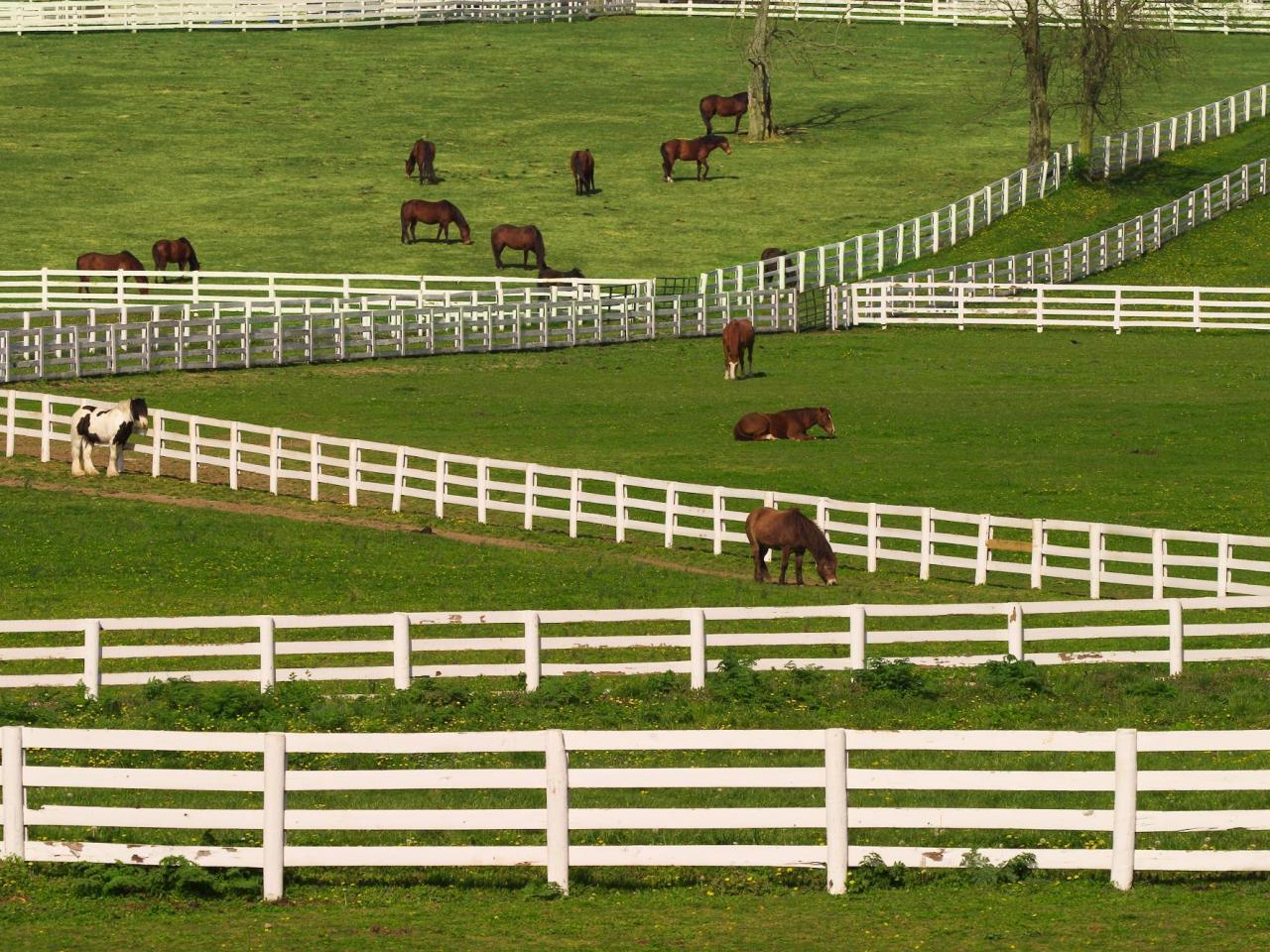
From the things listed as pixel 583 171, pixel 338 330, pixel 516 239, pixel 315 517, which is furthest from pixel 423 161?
pixel 315 517

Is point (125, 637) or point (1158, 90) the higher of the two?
point (1158, 90)

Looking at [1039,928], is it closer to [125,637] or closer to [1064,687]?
[1064,687]

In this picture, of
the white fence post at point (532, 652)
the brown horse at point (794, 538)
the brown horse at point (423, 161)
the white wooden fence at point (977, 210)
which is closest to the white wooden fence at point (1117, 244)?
the white wooden fence at point (977, 210)

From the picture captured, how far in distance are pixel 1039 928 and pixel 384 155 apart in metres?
65.3

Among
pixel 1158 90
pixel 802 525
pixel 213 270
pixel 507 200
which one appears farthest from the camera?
pixel 1158 90

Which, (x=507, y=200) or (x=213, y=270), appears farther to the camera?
(x=507, y=200)

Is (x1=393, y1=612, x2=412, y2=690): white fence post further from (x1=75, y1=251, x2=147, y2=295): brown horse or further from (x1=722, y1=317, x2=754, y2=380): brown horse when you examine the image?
(x1=75, y1=251, x2=147, y2=295): brown horse

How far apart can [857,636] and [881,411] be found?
21.4 m

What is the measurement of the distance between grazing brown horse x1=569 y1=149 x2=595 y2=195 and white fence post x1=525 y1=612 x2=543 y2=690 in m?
50.3

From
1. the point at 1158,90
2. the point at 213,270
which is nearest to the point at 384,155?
the point at 213,270

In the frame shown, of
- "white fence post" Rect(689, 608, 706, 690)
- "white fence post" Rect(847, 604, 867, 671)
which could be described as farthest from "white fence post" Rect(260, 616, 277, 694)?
"white fence post" Rect(847, 604, 867, 671)

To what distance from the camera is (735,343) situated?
44875mm

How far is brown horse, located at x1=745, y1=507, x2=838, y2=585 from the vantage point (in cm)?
2673

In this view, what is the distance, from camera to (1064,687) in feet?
65.1
